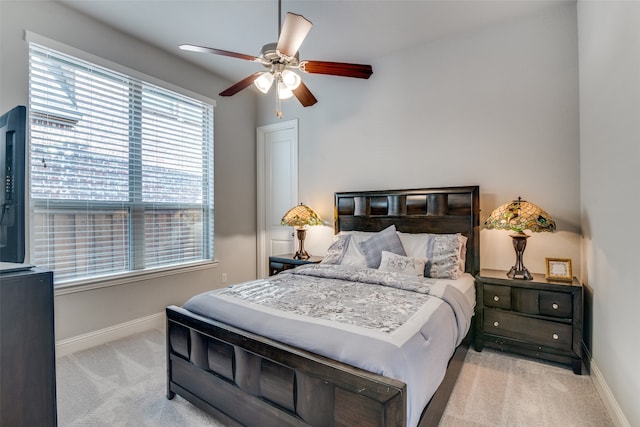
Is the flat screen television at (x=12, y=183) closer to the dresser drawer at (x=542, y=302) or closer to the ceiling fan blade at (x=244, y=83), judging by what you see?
the ceiling fan blade at (x=244, y=83)

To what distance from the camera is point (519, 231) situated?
2590 millimetres

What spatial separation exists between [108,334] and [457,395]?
3.10 m

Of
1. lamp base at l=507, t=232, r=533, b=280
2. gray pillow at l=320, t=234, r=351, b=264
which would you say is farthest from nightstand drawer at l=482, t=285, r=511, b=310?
gray pillow at l=320, t=234, r=351, b=264

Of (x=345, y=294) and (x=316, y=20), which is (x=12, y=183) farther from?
(x=316, y=20)

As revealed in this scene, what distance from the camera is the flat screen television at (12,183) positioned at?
4.28 ft

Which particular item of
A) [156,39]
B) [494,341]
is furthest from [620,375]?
[156,39]

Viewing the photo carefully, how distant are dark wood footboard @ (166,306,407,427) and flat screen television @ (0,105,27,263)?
0.90 meters

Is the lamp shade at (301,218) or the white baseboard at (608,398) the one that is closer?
the white baseboard at (608,398)

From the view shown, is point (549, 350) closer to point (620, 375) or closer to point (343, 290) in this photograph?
point (620, 375)

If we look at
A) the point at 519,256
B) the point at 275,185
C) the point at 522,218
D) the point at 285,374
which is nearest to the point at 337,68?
the point at 522,218

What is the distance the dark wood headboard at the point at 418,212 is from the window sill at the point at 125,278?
181 centimetres

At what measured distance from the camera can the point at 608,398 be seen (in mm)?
1905

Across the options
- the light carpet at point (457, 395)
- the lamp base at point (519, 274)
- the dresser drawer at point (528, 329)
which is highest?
the lamp base at point (519, 274)

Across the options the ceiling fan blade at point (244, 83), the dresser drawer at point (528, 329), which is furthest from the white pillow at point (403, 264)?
the ceiling fan blade at point (244, 83)
